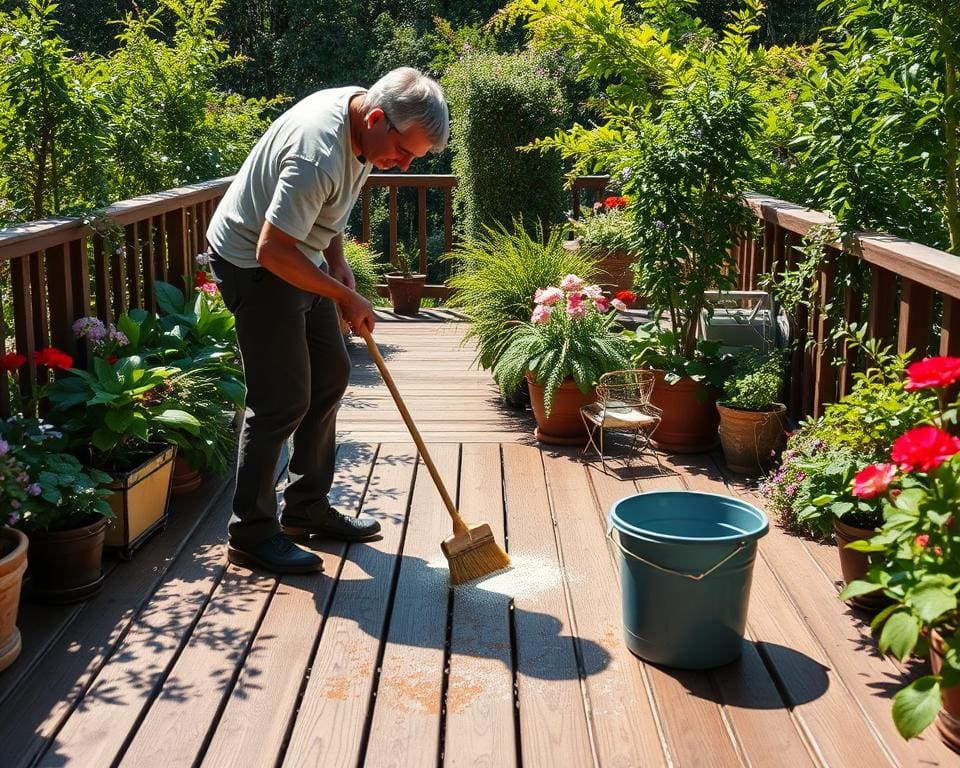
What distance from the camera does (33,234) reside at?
311cm

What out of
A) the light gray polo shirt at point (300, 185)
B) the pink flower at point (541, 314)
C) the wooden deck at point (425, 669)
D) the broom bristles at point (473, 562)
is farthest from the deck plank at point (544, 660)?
the light gray polo shirt at point (300, 185)

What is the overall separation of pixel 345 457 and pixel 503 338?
1.04 metres

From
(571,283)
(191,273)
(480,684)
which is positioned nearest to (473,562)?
(480,684)

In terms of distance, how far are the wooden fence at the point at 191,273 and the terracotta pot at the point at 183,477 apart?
50cm

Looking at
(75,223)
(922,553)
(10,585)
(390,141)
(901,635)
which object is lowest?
(10,585)

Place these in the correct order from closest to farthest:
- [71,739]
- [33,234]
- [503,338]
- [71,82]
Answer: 1. [71,739]
2. [33,234]
3. [71,82]
4. [503,338]

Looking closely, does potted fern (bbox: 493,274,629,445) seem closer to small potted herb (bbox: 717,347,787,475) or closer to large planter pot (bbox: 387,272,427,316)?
small potted herb (bbox: 717,347,787,475)

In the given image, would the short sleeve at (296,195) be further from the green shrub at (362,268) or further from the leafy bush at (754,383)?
the green shrub at (362,268)

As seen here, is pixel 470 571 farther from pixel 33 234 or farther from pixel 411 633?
pixel 33 234

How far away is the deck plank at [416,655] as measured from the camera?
2.25 metres

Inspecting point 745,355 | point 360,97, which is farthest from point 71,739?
point 745,355

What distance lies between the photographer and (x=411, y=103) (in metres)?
2.74

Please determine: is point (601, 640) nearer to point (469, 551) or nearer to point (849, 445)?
point (469, 551)

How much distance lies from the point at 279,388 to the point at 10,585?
2.91 ft
